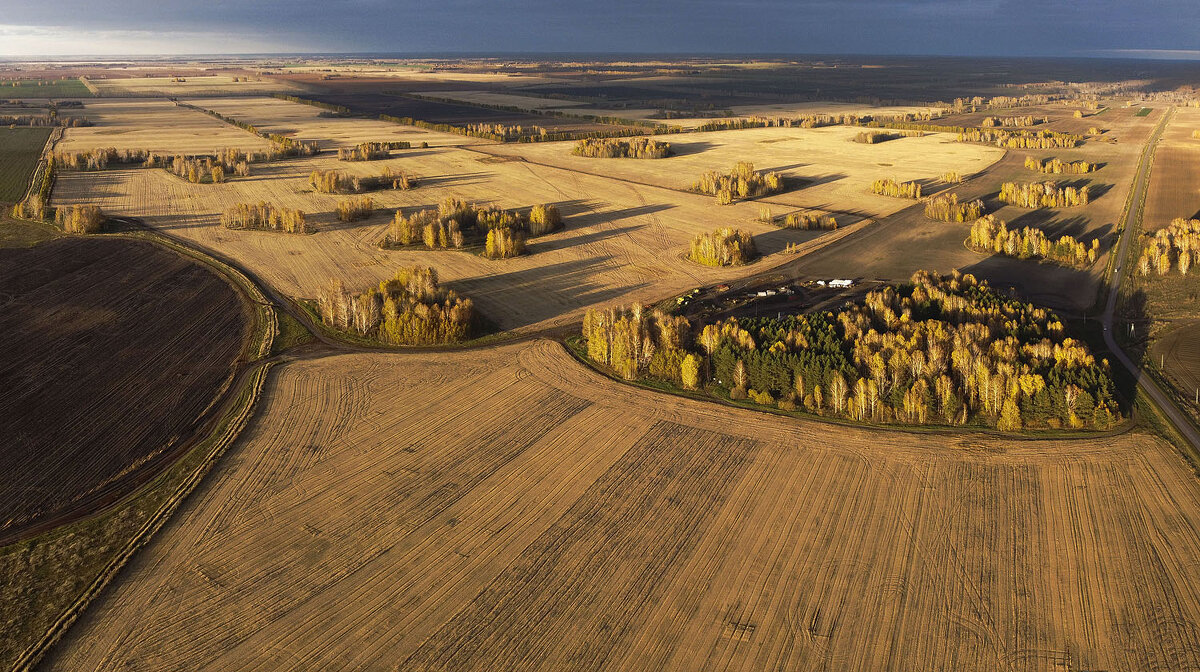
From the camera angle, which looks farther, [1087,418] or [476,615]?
[1087,418]

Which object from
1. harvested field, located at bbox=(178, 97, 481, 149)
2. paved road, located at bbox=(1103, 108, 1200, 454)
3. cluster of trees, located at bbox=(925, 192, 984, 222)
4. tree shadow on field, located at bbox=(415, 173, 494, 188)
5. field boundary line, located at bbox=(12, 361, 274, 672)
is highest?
harvested field, located at bbox=(178, 97, 481, 149)

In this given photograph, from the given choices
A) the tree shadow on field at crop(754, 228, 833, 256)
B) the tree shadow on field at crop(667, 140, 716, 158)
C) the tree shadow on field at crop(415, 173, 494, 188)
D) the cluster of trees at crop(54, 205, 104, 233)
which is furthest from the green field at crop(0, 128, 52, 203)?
the tree shadow on field at crop(667, 140, 716, 158)

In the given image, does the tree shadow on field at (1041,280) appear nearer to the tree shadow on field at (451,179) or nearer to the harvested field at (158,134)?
the tree shadow on field at (451,179)

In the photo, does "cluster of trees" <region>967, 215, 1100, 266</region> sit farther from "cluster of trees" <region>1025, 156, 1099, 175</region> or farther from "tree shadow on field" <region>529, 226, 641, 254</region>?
"cluster of trees" <region>1025, 156, 1099, 175</region>

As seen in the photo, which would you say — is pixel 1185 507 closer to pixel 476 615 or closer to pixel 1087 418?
pixel 1087 418

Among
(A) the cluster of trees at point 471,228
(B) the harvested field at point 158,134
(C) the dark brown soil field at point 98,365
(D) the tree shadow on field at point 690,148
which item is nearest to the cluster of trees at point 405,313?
(C) the dark brown soil field at point 98,365

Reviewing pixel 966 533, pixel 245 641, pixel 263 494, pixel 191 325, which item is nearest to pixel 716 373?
pixel 966 533

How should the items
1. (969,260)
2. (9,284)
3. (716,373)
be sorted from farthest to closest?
(969,260), (9,284), (716,373)

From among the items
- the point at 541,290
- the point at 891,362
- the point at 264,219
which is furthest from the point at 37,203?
the point at 891,362
